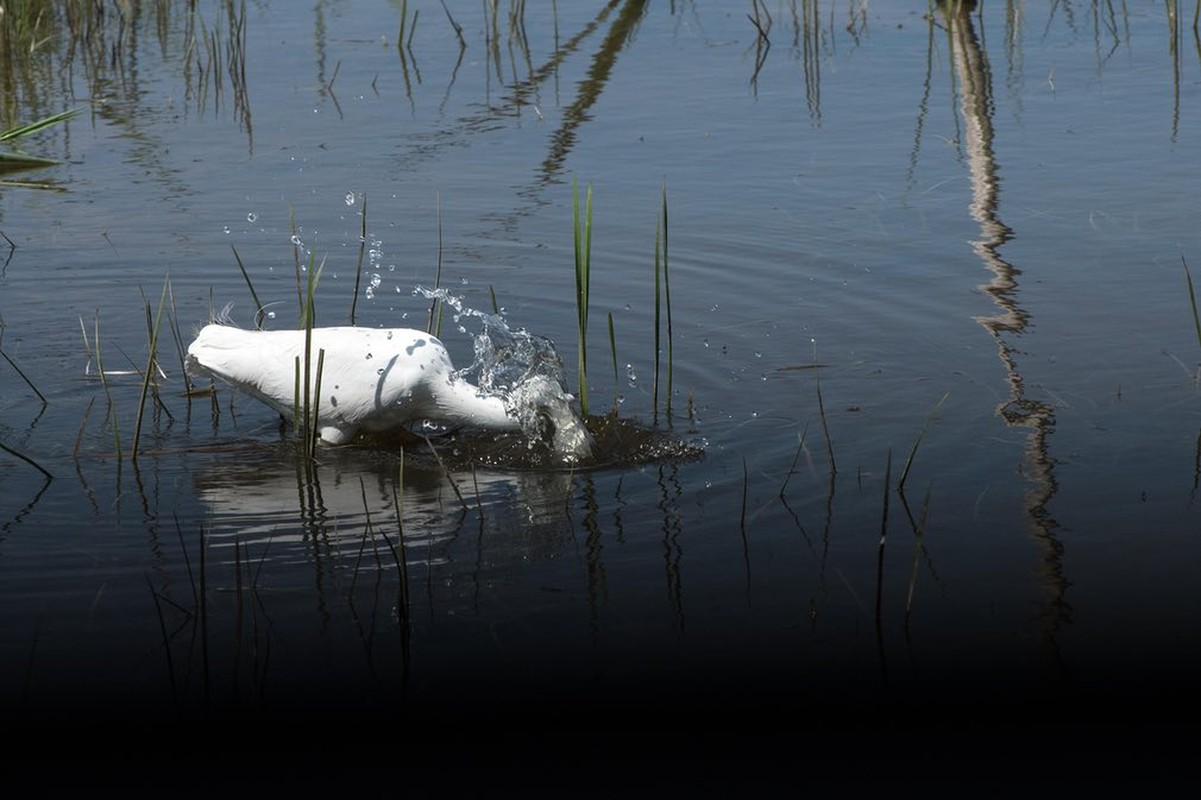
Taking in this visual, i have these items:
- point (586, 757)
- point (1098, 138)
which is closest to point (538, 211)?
point (1098, 138)

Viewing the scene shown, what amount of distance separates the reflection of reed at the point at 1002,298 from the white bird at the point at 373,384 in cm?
132

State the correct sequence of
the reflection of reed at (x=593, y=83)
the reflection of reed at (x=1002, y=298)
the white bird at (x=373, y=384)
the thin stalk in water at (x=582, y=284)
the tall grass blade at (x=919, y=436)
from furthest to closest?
the reflection of reed at (x=593, y=83), the white bird at (x=373, y=384), the thin stalk in water at (x=582, y=284), the tall grass blade at (x=919, y=436), the reflection of reed at (x=1002, y=298)

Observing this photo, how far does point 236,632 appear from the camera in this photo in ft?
12.3

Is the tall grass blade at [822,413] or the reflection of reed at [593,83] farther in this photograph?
the reflection of reed at [593,83]

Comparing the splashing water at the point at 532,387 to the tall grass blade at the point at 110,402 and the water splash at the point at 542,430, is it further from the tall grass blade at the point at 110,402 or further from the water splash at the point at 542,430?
the tall grass blade at the point at 110,402

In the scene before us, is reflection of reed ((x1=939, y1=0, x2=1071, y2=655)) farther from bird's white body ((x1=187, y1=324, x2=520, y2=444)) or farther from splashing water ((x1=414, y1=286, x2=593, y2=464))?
bird's white body ((x1=187, y1=324, x2=520, y2=444))

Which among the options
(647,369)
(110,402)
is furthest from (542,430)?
(110,402)

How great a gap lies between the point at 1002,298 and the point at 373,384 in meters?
2.48

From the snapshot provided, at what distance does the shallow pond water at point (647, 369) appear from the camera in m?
3.69

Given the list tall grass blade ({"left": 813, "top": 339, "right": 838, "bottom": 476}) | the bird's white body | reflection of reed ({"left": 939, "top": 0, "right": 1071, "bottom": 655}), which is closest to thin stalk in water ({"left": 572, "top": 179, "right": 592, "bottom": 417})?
the bird's white body

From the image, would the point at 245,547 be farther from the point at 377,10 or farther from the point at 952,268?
the point at 377,10

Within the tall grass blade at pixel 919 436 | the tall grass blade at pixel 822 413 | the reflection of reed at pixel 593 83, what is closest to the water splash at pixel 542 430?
the tall grass blade at pixel 822 413

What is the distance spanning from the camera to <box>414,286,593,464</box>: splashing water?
504 cm

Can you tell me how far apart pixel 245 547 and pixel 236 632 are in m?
0.57
